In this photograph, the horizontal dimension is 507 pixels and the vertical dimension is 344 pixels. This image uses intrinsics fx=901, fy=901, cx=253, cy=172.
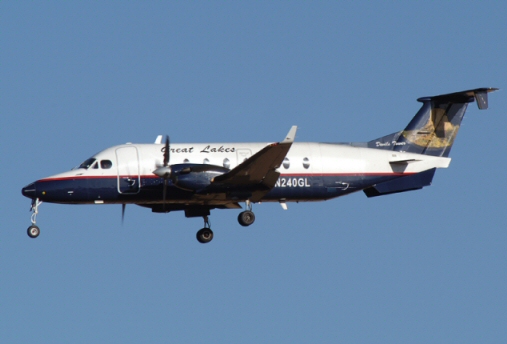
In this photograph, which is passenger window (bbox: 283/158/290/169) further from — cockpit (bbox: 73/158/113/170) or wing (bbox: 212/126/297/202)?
cockpit (bbox: 73/158/113/170)

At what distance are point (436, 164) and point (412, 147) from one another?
126 cm

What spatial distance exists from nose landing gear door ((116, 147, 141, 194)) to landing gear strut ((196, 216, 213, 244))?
3741mm

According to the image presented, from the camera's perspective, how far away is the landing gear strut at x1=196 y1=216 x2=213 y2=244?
3694 cm

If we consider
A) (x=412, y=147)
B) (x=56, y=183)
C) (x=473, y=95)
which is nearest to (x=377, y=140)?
(x=412, y=147)

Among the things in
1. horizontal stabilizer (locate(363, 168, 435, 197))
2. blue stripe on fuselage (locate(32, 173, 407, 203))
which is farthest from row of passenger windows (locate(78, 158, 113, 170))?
horizontal stabilizer (locate(363, 168, 435, 197))

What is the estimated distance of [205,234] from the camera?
36969mm

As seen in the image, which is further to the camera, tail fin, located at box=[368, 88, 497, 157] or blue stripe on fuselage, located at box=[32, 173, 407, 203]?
tail fin, located at box=[368, 88, 497, 157]

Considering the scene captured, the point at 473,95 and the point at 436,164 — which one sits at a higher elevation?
the point at 473,95

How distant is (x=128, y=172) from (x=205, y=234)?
14.5 feet

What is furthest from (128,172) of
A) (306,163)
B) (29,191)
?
(306,163)

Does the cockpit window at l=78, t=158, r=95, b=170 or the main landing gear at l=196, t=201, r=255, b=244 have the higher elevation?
the cockpit window at l=78, t=158, r=95, b=170

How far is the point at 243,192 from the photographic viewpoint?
34.2 meters

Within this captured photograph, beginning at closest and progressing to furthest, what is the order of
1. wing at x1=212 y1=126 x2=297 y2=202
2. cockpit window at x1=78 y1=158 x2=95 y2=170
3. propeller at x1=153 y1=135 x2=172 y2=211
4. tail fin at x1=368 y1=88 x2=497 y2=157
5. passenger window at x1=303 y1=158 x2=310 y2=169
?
wing at x1=212 y1=126 x2=297 y2=202 < propeller at x1=153 y1=135 x2=172 y2=211 < cockpit window at x1=78 y1=158 x2=95 y2=170 < passenger window at x1=303 y1=158 x2=310 y2=169 < tail fin at x1=368 y1=88 x2=497 y2=157

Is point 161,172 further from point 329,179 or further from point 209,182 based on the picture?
point 329,179
